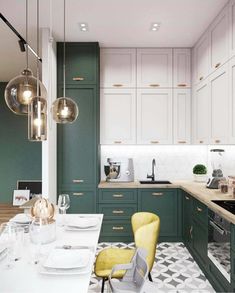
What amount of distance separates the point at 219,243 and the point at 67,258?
1.44 m

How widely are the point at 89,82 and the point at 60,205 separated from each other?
216cm

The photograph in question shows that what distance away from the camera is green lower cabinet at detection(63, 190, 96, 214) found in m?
4.00

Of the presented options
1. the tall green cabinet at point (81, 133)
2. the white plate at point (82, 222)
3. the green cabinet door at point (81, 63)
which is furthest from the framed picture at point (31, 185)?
the white plate at point (82, 222)

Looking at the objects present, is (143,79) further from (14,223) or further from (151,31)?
(14,223)

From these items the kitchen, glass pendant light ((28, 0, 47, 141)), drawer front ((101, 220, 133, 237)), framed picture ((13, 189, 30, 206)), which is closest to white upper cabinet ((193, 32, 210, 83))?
the kitchen

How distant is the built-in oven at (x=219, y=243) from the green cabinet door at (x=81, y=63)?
240 cm

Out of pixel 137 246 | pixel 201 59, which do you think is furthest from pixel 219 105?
pixel 137 246

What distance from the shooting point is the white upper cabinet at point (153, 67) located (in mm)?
4289

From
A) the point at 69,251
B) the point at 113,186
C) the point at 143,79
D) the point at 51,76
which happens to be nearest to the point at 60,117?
the point at 69,251

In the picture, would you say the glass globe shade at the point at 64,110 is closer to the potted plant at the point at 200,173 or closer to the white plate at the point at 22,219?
the white plate at the point at 22,219

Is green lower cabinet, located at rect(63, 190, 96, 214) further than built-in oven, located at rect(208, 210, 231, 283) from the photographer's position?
Yes

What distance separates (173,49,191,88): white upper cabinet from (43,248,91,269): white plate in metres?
3.21

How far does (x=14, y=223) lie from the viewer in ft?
7.38

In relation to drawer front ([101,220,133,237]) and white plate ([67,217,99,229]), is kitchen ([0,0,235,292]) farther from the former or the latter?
white plate ([67,217,99,229])
